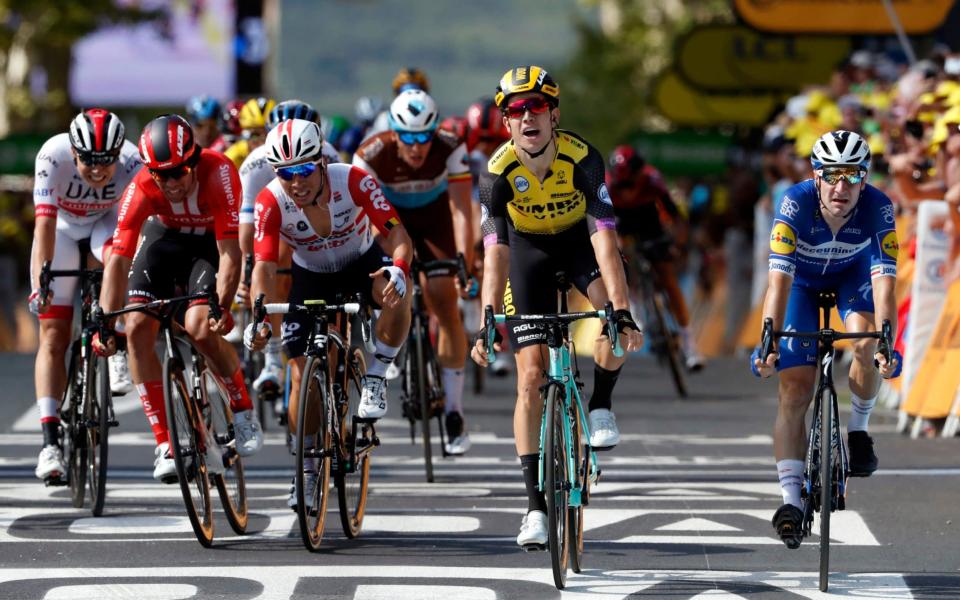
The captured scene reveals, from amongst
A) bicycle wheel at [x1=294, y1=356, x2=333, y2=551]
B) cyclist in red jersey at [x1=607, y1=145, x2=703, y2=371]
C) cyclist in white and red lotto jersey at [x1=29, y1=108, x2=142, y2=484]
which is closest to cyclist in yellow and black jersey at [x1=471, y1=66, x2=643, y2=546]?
bicycle wheel at [x1=294, y1=356, x2=333, y2=551]

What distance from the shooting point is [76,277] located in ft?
38.2

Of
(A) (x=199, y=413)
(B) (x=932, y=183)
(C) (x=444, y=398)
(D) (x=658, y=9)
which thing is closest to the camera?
(A) (x=199, y=413)

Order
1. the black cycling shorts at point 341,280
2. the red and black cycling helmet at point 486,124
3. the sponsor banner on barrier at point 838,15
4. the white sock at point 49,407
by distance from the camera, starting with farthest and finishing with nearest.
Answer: the sponsor banner on barrier at point 838,15
the red and black cycling helmet at point 486,124
the white sock at point 49,407
the black cycling shorts at point 341,280

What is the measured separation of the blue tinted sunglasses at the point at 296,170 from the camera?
10133 millimetres

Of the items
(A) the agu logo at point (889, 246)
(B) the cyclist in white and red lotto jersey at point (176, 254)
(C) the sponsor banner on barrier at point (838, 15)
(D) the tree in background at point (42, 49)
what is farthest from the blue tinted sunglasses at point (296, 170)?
(D) the tree in background at point (42, 49)

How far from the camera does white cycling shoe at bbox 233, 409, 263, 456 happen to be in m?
10.6

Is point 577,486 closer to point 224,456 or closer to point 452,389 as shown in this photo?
point 224,456

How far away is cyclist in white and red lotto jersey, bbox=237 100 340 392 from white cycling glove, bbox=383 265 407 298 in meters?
2.03

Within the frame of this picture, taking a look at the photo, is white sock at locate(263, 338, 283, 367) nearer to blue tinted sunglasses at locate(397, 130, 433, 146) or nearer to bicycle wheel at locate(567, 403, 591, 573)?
blue tinted sunglasses at locate(397, 130, 433, 146)

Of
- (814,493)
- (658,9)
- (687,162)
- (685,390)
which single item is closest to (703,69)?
(687,162)

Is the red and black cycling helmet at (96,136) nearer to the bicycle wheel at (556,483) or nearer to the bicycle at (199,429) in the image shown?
the bicycle at (199,429)

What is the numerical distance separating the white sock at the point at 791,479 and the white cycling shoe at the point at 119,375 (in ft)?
12.5

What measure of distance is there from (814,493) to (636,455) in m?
4.46

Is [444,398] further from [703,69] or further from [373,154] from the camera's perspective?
[703,69]
